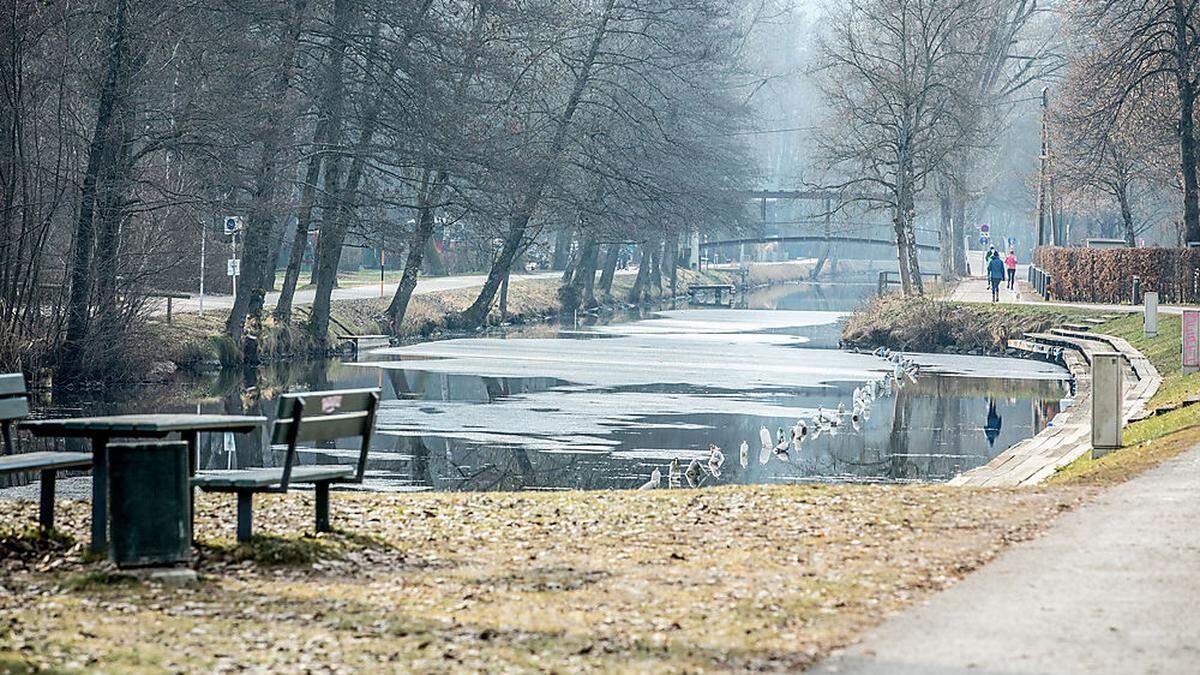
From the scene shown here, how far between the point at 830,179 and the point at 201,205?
295 feet

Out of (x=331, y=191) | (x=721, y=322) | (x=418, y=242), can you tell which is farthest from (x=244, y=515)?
(x=721, y=322)

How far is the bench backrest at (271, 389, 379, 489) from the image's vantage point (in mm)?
11305

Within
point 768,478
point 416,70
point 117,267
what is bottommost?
point 768,478

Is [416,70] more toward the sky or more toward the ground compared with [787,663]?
more toward the sky

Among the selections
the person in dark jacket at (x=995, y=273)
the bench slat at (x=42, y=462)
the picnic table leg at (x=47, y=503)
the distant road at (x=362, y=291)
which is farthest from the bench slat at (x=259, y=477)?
the person in dark jacket at (x=995, y=273)

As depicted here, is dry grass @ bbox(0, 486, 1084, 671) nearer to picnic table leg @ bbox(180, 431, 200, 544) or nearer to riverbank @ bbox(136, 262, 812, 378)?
picnic table leg @ bbox(180, 431, 200, 544)

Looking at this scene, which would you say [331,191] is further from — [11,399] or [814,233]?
[814,233]

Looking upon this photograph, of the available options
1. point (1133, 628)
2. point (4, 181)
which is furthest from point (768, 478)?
point (4, 181)

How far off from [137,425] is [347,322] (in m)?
38.7

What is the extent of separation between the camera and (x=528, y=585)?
9922mm

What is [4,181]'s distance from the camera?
3062 centimetres

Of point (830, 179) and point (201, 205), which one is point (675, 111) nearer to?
point (201, 205)

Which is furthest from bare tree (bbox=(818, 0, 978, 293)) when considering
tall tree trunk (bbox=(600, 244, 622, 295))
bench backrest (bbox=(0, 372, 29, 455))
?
bench backrest (bbox=(0, 372, 29, 455))

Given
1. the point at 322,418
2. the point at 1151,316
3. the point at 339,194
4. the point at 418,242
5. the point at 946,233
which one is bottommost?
the point at 322,418
